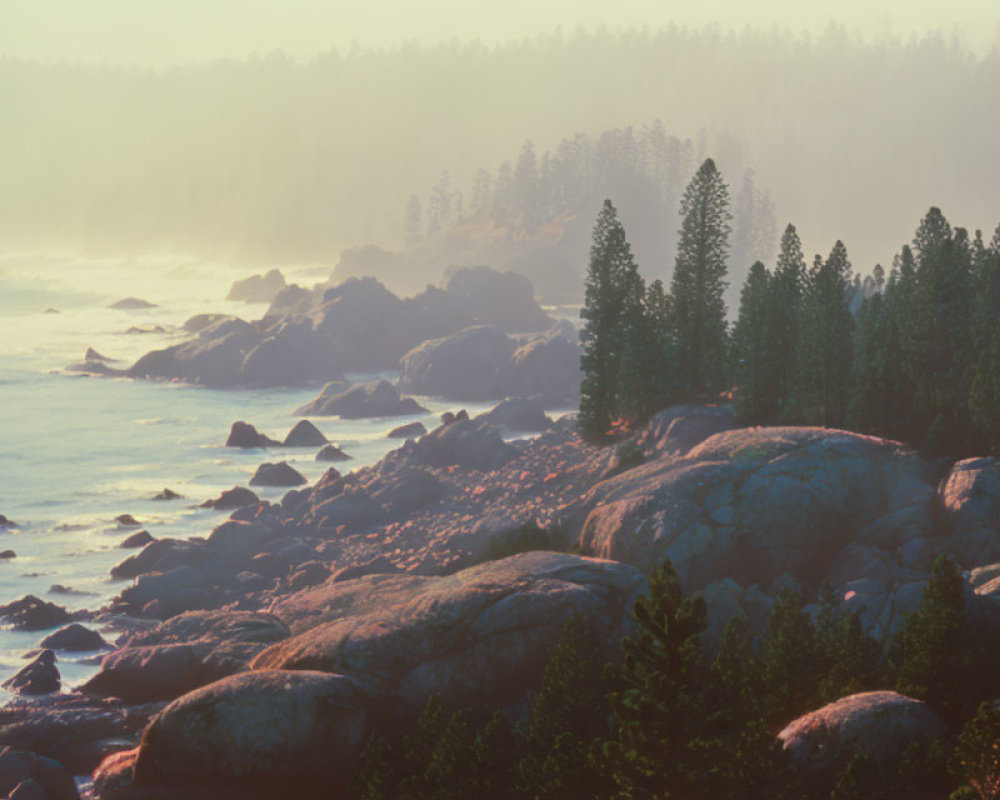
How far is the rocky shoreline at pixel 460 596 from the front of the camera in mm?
26766

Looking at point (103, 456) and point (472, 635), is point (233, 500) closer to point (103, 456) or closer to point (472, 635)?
point (103, 456)

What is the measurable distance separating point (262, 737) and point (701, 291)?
4729cm

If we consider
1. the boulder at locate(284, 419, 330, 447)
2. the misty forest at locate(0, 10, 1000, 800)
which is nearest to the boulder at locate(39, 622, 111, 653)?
the misty forest at locate(0, 10, 1000, 800)

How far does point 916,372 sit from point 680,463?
15.8 metres

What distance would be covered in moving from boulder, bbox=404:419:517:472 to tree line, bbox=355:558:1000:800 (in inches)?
1563

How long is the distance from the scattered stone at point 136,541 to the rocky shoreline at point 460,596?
491 cm

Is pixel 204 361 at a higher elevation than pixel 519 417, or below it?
higher

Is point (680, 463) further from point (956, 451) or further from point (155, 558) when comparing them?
point (155, 558)

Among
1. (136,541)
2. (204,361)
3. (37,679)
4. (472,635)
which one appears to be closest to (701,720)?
(472,635)

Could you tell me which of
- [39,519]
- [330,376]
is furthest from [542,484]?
[330,376]

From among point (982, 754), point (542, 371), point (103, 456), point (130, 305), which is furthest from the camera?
point (130, 305)

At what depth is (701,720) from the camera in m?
17.8

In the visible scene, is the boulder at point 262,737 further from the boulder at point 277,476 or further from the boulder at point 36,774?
the boulder at point 277,476

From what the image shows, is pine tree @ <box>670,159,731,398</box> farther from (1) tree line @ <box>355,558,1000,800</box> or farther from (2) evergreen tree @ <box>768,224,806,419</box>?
(1) tree line @ <box>355,558,1000,800</box>
